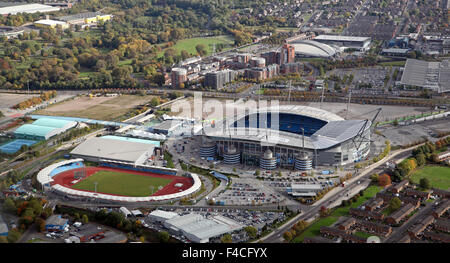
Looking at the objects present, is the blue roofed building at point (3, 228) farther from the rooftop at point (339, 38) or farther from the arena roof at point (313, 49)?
the rooftop at point (339, 38)

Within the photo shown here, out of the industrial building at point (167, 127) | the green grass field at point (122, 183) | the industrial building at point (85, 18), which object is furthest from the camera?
the industrial building at point (85, 18)

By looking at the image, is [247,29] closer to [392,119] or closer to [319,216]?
Result: [392,119]

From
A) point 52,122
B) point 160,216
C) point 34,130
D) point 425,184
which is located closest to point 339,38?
point 52,122

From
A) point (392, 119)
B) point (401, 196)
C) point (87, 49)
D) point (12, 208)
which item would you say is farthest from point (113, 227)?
point (87, 49)

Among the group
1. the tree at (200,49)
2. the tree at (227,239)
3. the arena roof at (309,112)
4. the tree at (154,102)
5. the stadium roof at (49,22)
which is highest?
the stadium roof at (49,22)

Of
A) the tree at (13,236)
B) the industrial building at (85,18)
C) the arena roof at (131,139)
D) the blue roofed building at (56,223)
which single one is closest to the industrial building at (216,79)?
the arena roof at (131,139)

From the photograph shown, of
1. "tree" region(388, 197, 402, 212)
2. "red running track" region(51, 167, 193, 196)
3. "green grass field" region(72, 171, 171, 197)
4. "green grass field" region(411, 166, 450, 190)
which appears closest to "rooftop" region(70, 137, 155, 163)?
"red running track" region(51, 167, 193, 196)
